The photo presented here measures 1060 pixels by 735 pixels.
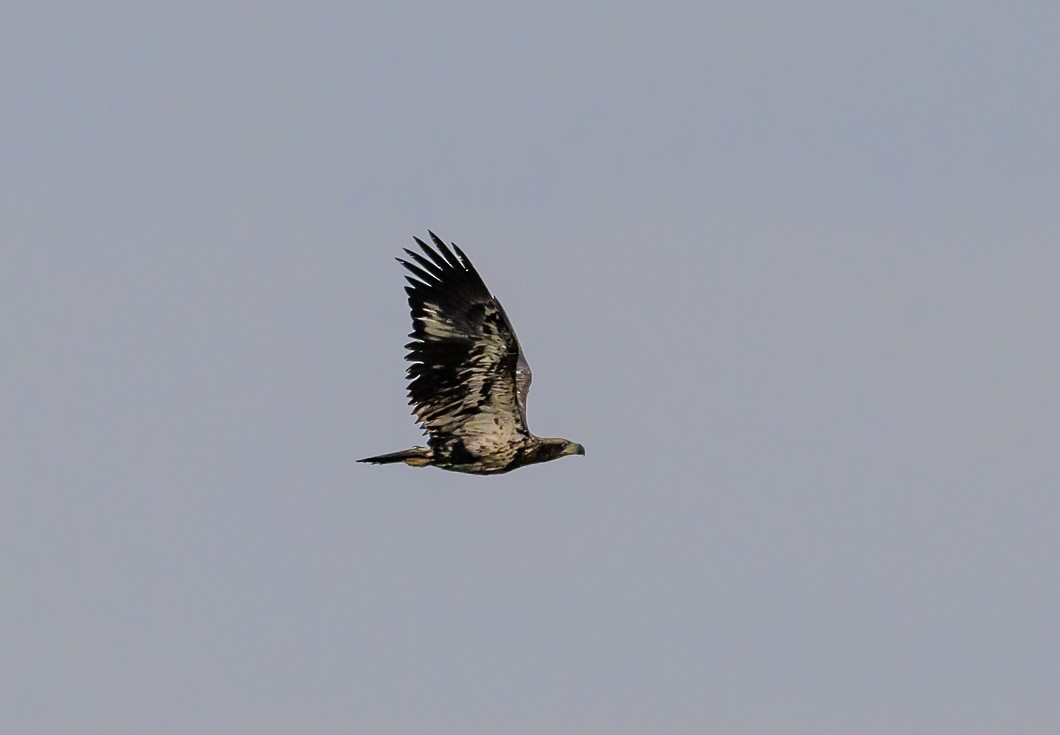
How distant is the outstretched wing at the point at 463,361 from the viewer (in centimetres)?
5631

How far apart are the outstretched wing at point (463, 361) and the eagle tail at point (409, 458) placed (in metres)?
0.24

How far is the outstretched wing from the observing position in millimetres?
56312

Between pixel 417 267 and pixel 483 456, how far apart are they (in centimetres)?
239

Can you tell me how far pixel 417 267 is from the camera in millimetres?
56938

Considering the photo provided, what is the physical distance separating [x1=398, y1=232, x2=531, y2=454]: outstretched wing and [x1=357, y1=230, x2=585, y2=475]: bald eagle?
0.01 m

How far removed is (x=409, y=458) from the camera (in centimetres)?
5675

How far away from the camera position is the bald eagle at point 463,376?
56.3 metres

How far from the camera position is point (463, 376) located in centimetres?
5644

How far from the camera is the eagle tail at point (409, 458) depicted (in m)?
56.6

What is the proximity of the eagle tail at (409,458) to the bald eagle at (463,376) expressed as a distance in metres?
0.01

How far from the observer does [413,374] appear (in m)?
56.6

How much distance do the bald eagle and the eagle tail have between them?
0.01m

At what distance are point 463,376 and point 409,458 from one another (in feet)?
3.98

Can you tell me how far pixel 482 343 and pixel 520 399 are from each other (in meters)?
0.86
